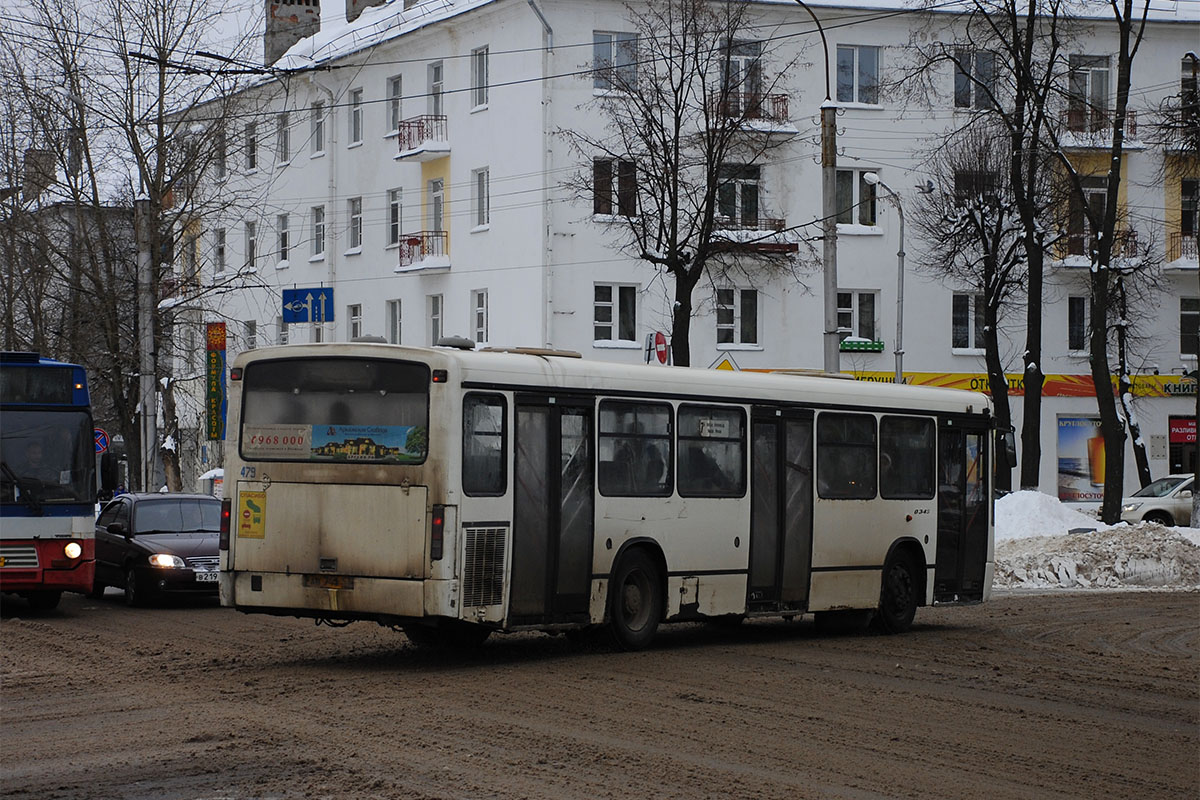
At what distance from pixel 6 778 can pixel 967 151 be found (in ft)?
131

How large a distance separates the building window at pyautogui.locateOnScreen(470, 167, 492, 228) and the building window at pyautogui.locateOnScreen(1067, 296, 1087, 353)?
17.8 meters

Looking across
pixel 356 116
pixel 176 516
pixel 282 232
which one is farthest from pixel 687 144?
pixel 176 516

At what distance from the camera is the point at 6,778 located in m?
8.55

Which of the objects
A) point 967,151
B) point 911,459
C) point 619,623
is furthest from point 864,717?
point 967,151

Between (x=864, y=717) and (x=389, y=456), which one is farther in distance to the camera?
(x=389, y=456)

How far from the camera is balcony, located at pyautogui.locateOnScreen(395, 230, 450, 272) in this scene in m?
49.3

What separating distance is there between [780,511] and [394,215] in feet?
122

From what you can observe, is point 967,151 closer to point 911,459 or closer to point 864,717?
point 911,459

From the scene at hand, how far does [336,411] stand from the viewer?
14.1 m

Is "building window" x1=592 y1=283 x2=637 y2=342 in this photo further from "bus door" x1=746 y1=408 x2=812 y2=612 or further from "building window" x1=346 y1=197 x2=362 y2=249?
"bus door" x1=746 y1=408 x2=812 y2=612

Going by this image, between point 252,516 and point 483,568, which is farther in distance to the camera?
point 252,516

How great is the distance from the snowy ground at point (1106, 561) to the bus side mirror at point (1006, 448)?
273 inches

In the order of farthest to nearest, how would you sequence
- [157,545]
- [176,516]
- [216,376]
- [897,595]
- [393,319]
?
[393,319] < [216,376] < [176,516] < [157,545] < [897,595]

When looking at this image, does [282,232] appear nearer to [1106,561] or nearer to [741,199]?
[741,199]
